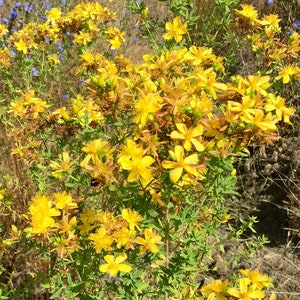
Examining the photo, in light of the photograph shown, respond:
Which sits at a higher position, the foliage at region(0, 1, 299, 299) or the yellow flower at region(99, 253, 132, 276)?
the foliage at region(0, 1, 299, 299)

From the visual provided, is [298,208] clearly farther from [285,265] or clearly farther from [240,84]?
[240,84]

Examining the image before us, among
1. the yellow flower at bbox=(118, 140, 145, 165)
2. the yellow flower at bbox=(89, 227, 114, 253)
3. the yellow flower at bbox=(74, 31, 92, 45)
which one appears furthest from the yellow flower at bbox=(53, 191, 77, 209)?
the yellow flower at bbox=(74, 31, 92, 45)

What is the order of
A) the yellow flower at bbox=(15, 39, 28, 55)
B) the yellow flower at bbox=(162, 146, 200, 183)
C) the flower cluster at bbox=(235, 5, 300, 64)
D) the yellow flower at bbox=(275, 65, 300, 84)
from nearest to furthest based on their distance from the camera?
the yellow flower at bbox=(162, 146, 200, 183) → the yellow flower at bbox=(275, 65, 300, 84) → the flower cluster at bbox=(235, 5, 300, 64) → the yellow flower at bbox=(15, 39, 28, 55)

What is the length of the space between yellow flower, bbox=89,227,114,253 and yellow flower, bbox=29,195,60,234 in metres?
0.13

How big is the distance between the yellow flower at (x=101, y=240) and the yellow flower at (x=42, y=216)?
129mm

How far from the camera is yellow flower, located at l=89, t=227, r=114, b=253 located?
1.24 metres

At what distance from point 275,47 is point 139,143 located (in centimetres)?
119

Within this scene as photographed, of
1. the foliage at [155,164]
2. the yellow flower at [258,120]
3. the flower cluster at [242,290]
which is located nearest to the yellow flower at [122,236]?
the foliage at [155,164]

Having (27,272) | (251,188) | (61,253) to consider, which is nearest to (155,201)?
(61,253)

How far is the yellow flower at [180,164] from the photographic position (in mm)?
1082

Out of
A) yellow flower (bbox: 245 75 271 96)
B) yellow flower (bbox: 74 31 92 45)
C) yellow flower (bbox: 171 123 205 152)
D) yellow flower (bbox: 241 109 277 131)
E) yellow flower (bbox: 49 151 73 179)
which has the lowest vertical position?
yellow flower (bbox: 49 151 73 179)

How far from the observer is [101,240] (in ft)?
4.09

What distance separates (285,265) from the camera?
2.81 meters

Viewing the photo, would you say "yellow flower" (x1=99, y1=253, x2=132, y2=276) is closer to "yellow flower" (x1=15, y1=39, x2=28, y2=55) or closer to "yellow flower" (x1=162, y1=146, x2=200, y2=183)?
"yellow flower" (x1=162, y1=146, x2=200, y2=183)
